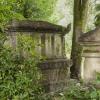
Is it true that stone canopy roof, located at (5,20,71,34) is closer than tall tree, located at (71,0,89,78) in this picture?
Yes

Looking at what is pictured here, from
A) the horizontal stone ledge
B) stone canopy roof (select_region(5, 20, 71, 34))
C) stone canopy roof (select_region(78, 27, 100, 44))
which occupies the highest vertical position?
stone canopy roof (select_region(5, 20, 71, 34))

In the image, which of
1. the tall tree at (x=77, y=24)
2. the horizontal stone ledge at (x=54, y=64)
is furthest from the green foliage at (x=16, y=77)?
the tall tree at (x=77, y=24)

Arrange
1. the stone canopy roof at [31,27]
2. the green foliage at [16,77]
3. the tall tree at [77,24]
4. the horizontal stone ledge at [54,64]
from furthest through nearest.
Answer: the tall tree at [77,24]
the horizontal stone ledge at [54,64]
the stone canopy roof at [31,27]
the green foliage at [16,77]

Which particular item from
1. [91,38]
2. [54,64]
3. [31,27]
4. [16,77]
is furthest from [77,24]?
[16,77]

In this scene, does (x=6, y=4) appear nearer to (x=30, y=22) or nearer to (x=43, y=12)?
(x=30, y=22)

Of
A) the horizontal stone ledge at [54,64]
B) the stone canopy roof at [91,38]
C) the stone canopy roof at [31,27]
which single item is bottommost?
the horizontal stone ledge at [54,64]

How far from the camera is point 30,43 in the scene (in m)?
7.45

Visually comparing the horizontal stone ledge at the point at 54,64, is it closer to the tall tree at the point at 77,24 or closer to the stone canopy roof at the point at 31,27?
the stone canopy roof at the point at 31,27

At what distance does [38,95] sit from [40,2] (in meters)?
7.95

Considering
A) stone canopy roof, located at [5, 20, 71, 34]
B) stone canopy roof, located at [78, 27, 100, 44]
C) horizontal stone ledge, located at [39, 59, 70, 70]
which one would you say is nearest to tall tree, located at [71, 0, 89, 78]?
horizontal stone ledge, located at [39, 59, 70, 70]

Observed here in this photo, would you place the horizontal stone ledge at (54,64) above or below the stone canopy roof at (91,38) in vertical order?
below

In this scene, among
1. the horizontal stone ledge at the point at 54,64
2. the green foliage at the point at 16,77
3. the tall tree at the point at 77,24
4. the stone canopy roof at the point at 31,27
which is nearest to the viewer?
the green foliage at the point at 16,77

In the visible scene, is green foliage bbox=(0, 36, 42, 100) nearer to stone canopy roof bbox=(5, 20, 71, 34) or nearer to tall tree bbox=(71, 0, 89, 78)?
stone canopy roof bbox=(5, 20, 71, 34)

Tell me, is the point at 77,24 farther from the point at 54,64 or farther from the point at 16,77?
the point at 16,77
